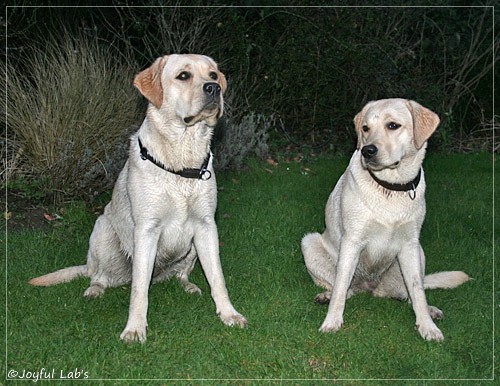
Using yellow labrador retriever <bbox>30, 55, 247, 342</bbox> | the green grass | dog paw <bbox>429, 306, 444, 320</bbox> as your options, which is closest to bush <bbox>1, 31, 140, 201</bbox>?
the green grass

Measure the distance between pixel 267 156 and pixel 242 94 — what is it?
0.99m

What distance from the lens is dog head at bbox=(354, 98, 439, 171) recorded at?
4461 mm

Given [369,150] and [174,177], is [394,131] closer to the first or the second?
[369,150]

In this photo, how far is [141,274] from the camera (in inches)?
178

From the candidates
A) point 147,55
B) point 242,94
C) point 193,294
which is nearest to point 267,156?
point 242,94

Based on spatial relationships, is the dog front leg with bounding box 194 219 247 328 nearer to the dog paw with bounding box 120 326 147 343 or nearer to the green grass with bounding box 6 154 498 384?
the green grass with bounding box 6 154 498 384

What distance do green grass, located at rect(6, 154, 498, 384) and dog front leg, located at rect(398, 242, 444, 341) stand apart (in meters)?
0.13

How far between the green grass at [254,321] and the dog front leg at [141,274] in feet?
0.37

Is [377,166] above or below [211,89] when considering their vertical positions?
below

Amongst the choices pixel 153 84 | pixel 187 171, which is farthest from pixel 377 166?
pixel 153 84

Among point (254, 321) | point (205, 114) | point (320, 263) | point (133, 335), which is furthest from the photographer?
point (320, 263)

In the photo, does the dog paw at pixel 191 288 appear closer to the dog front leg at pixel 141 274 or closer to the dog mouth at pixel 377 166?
the dog front leg at pixel 141 274

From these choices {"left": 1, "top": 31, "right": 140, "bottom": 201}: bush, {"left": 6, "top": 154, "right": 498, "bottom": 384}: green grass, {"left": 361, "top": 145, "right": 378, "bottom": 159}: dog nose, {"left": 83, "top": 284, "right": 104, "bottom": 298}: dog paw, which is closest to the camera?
{"left": 6, "top": 154, "right": 498, "bottom": 384}: green grass

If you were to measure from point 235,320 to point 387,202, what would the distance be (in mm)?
1191
